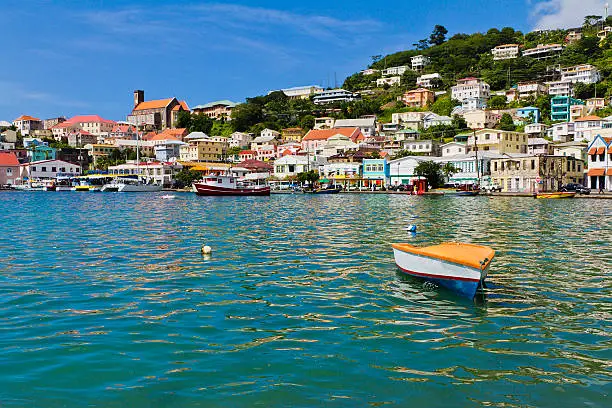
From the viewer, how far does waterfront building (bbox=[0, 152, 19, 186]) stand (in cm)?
12094

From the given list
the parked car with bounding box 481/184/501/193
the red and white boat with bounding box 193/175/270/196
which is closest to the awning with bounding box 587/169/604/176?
the parked car with bounding box 481/184/501/193

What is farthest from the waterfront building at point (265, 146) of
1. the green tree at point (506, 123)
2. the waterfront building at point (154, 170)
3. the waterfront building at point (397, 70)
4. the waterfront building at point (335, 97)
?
the waterfront building at point (397, 70)

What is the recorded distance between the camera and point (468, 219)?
32844 millimetres

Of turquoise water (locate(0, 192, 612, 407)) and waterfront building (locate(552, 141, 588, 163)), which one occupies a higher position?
waterfront building (locate(552, 141, 588, 163))

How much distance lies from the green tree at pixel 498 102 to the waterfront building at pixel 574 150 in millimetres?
46492

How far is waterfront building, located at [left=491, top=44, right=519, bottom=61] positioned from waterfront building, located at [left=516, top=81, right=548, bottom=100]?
4027 centimetres

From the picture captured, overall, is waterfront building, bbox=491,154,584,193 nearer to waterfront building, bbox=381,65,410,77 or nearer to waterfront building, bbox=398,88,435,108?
waterfront building, bbox=398,88,435,108

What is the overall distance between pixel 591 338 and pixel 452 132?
367 ft

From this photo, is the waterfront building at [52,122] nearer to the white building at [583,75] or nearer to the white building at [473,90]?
the white building at [473,90]

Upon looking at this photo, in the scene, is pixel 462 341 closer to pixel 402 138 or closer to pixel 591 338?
pixel 591 338

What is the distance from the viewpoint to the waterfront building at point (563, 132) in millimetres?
95306

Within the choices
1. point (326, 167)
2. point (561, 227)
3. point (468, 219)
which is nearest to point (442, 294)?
point (561, 227)

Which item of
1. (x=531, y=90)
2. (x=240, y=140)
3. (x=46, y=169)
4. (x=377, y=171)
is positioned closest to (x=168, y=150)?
(x=240, y=140)

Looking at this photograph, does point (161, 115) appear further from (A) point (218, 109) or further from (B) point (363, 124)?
(B) point (363, 124)
